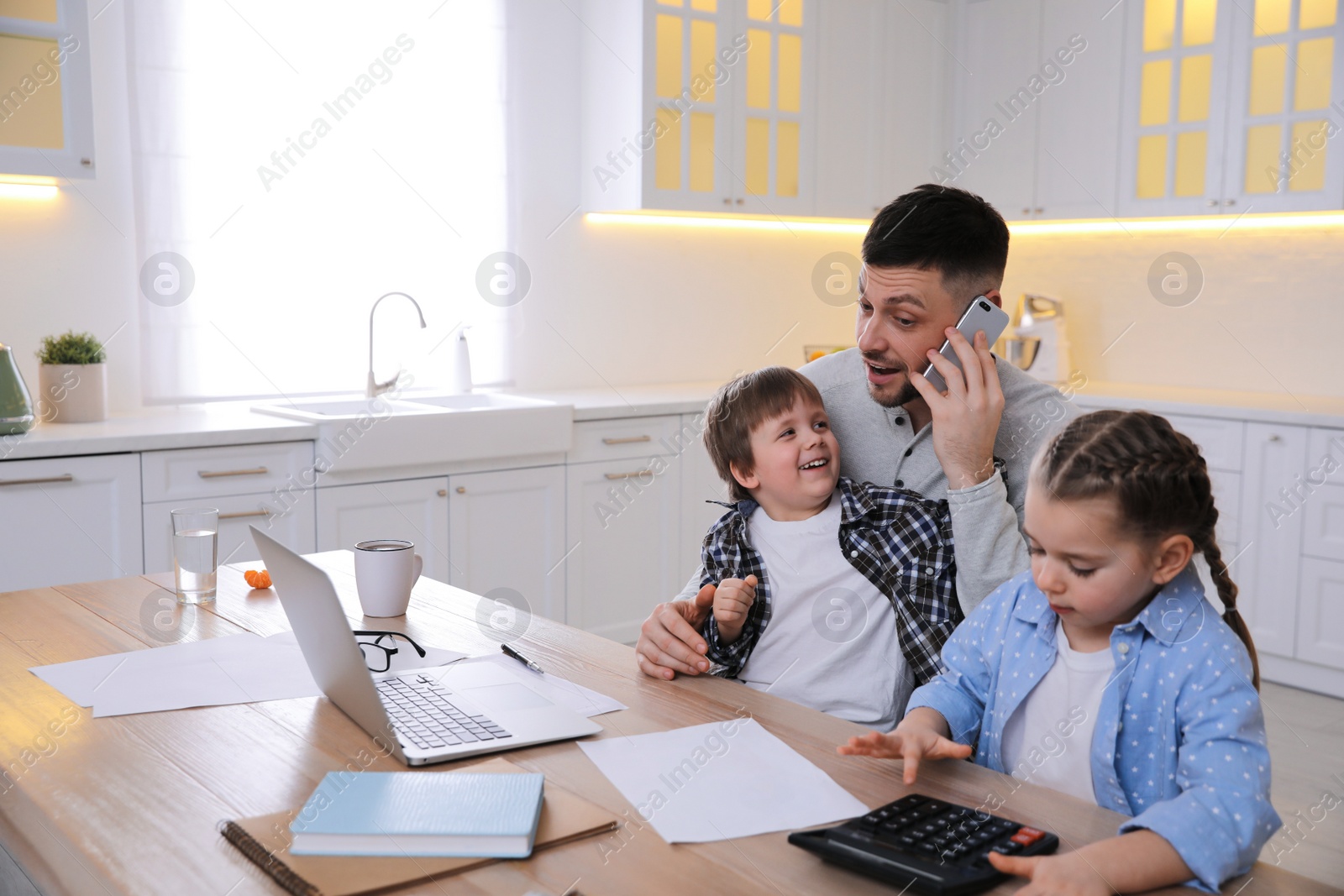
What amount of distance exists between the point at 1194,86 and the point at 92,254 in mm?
3596

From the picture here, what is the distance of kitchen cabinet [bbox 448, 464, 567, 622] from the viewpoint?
3404 millimetres

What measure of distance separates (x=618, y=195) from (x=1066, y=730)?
3.15 m

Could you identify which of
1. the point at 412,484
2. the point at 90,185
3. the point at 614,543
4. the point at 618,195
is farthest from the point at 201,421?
the point at 618,195

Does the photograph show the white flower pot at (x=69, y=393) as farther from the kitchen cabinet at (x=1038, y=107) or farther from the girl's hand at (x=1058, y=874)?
the kitchen cabinet at (x=1038, y=107)

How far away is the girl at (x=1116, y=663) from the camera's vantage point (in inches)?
40.9

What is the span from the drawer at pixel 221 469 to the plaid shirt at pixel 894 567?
167cm

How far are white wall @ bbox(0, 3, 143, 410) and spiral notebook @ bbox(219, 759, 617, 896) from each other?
2666mm

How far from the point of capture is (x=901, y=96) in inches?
187

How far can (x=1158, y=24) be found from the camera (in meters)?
4.14

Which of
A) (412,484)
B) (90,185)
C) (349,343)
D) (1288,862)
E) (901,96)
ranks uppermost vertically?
(901,96)

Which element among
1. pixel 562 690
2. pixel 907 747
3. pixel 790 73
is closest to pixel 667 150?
pixel 790 73

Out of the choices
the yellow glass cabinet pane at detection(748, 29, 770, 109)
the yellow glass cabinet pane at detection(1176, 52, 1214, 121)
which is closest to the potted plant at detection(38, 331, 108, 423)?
the yellow glass cabinet pane at detection(748, 29, 770, 109)

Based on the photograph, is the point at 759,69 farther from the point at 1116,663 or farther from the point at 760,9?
the point at 1116,663

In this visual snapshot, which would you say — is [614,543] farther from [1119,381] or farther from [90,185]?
[1119,381]
